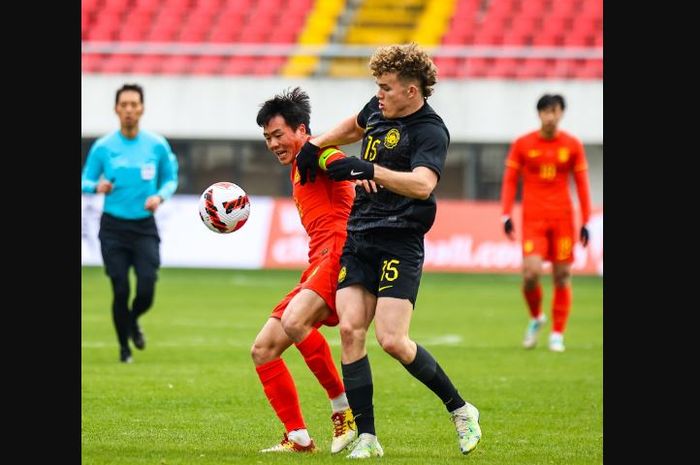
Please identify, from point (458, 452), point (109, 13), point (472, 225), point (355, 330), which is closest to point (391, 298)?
point (355, 330)

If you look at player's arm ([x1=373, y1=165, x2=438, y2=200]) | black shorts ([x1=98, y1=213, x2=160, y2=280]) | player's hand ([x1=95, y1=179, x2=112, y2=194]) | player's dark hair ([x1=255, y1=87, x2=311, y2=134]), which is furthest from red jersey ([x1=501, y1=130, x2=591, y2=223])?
player's arm ([x1=373, y1=165, x2=438, y2=200])

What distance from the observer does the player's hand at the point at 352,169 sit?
6812 mm

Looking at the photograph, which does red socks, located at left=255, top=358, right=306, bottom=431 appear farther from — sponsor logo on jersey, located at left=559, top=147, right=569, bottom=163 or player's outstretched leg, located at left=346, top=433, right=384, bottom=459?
sponsor logo on jersey, located at left=559, top=147, right=569, bottom=163

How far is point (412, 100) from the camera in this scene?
281 inches

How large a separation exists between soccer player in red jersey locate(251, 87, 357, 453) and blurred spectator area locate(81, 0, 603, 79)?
19507mm

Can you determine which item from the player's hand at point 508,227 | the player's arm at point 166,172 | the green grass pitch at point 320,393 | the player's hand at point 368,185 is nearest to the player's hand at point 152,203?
the player's arm at point 166,172

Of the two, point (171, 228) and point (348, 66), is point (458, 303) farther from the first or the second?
point (348, 66)

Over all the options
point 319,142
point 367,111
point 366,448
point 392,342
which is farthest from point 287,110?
point 366,448

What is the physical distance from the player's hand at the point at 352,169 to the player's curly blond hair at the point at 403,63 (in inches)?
20.9

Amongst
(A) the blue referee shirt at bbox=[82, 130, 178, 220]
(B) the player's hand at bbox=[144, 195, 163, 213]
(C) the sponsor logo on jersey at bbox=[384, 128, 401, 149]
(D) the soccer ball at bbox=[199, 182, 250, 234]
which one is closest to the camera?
(C) the sponsor logo on jersey at bbox=[384, 128, 401, 149]

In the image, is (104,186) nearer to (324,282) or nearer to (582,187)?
(582,187)

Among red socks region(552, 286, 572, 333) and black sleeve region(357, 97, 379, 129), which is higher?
black sleeve region(357, 97, 379, 129)

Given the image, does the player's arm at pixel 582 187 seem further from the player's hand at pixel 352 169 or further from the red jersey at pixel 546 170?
the player's hand at pixel 352 169

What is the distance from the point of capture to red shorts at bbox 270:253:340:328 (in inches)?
292
